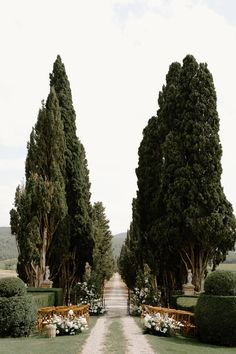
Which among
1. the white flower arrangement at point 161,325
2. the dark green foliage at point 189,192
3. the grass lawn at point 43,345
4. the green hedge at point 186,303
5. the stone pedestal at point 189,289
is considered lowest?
the grass lawn at point 43,345

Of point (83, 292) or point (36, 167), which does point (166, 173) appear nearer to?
point (36, 167)

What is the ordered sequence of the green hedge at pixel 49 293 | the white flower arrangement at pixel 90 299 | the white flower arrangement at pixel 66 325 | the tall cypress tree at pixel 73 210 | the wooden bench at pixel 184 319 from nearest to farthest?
the white flower arrangement at pixel 66 325 < the wooden bench at pixel 184 319 < the green hedge at pixel 49 293 < the white flower arrangement at pixel 90 299 < the tall cypress tree at pixel 73 210

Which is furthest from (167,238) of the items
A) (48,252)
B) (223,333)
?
(223,333)

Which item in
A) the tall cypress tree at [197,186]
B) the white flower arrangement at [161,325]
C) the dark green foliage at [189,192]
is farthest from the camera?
the dark green foliage at [189,192]

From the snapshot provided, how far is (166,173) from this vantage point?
80.0 feet

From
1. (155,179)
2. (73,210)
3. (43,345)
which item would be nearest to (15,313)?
(43,345)

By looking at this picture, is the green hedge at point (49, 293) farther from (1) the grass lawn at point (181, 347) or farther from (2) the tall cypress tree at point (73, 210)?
(1) the grass lawn at point (181, 347)

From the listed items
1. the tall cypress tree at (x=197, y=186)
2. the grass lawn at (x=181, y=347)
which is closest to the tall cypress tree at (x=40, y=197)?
the tall cypress tree at (x=197, y=186)

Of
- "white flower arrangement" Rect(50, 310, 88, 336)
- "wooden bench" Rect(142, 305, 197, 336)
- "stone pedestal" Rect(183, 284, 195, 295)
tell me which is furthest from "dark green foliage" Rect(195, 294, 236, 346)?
"stone pedestal" Rect(183, 284, 195, 295)

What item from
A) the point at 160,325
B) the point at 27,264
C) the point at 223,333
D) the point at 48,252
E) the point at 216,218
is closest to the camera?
the point at 223,333

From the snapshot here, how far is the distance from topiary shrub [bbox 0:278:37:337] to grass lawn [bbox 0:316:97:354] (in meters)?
0.48

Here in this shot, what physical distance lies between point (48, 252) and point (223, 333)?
14283mm

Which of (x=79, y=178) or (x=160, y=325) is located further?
(x=79, y=178)

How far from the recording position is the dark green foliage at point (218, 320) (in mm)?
14133
